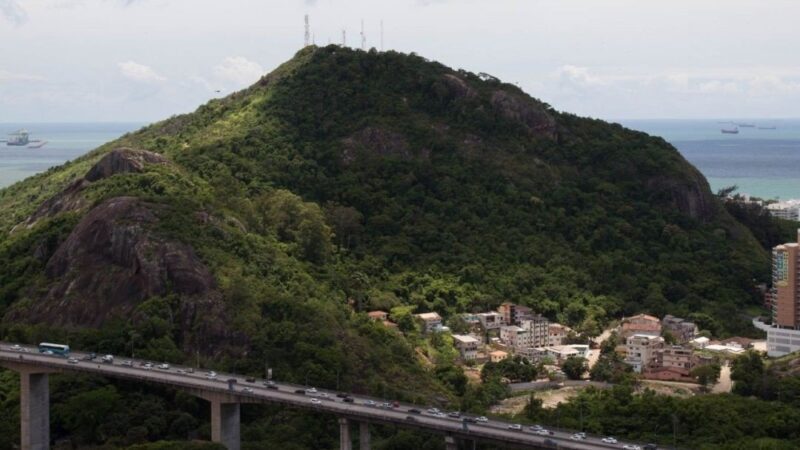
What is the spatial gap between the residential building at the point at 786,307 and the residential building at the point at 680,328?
217 inches

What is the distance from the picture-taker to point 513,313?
9294cm

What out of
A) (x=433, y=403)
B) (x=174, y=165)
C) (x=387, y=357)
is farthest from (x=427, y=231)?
(x=433, y=403)

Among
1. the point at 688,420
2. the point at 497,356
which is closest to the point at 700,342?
the point at 497,356

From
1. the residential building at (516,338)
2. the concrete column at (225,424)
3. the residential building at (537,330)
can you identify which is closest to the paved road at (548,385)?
the residential building at (516,338)

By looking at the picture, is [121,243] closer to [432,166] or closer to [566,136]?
[432,166]

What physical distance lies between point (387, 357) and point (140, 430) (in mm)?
18244

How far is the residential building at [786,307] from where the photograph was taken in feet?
282

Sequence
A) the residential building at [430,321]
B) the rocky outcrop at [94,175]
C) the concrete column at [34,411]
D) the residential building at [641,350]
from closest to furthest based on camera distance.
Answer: the concrete column at [34,411] → the residential building at [641,350] → the residential building at [430,321] → the rocky outcrop at [94,175]

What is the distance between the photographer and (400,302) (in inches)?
3632

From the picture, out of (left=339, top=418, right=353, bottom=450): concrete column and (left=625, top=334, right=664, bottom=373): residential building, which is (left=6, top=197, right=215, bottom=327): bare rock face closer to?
(left=339, top=418, right=353, bottom=450): concrete column

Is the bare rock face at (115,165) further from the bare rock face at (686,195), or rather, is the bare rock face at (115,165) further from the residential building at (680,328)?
the bare rock face at (686,195)

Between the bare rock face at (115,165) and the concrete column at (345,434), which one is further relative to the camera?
the bare rock face at (115,165)

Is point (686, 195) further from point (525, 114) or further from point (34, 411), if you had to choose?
point (34, 411)

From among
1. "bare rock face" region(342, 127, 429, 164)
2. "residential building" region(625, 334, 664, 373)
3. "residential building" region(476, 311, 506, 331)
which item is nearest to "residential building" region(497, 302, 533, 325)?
"residential building" region(476, 311, 506, 331)
